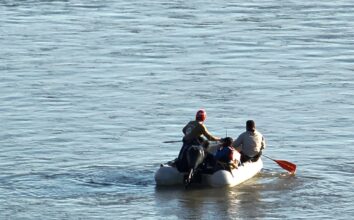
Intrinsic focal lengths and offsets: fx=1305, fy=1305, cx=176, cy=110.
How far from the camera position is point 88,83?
39.7 metres

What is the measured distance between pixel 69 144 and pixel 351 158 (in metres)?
6.83

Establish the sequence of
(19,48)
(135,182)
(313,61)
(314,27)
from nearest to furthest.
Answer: (135,182), (313,61), (19,48), (314,27)

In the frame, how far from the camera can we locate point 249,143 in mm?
27938

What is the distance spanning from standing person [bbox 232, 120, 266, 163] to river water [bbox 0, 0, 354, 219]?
588mm

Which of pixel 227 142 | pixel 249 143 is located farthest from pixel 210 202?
pixel 249 143

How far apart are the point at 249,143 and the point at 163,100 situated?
9.32 meters

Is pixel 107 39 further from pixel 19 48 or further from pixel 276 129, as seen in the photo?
pixel 276 129

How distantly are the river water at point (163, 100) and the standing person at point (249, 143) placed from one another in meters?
0.59

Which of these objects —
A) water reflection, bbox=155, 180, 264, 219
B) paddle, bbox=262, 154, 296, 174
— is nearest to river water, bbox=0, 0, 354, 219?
water reflection, bbox=155, 180, 264, 219

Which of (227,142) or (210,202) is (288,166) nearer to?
(227,142)

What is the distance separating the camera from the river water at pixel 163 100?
26422 millimetres

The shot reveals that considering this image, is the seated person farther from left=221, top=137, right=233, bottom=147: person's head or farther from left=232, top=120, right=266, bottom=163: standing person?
left=232, top=120, right=266, bottom=163: standing person

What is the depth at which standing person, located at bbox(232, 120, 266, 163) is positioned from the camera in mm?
27891

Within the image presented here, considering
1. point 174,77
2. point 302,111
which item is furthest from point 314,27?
point 302,111
